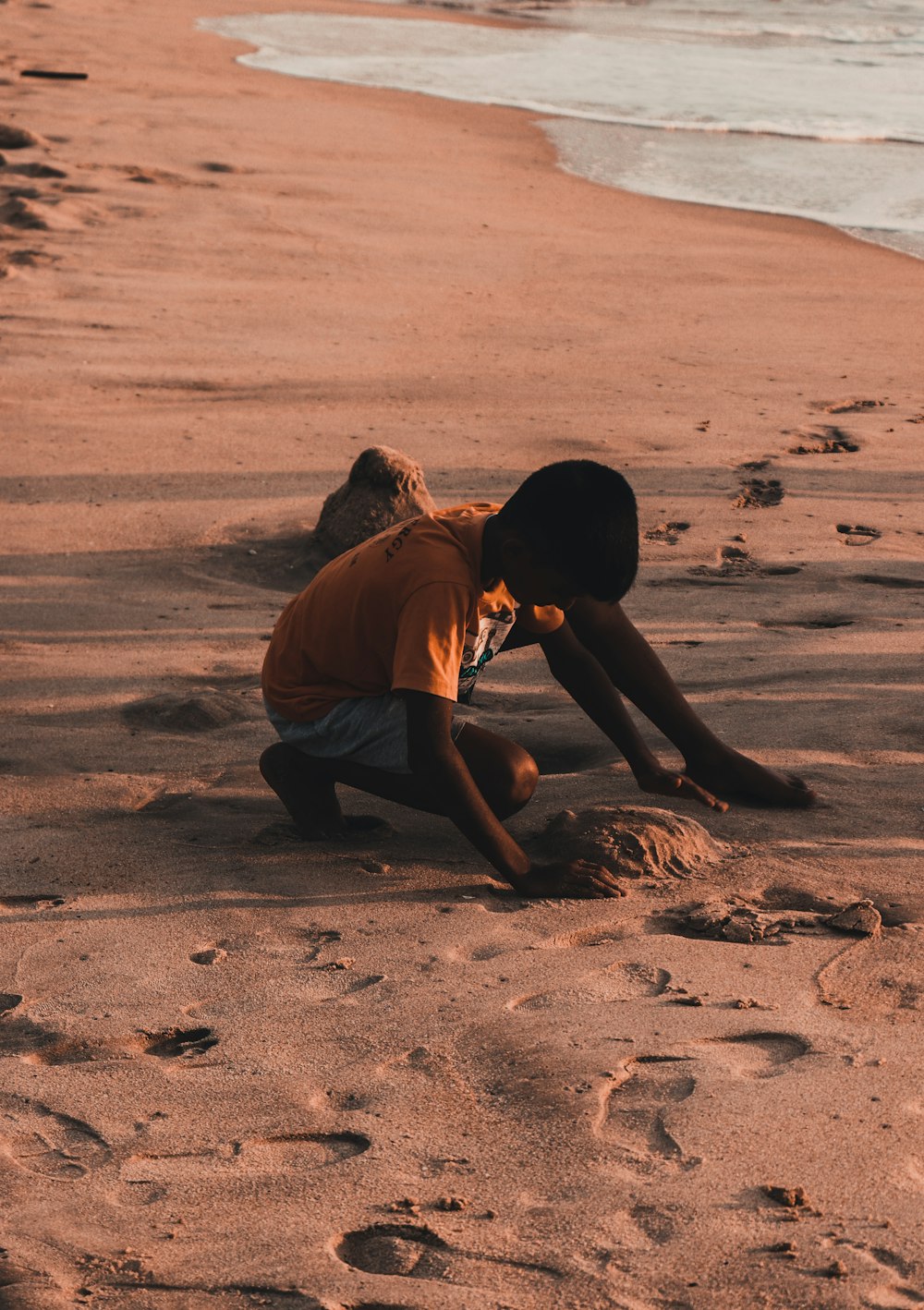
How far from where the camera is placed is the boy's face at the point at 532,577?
2730 mm

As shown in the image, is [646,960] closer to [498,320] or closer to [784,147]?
[498,320]

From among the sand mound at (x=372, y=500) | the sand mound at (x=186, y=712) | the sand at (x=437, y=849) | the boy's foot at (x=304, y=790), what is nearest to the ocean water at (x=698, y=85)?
the sand at (x=437, y=849)

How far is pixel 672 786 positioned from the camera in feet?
10.5

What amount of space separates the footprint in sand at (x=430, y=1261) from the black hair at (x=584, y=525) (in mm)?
1205

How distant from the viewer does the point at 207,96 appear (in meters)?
13.0

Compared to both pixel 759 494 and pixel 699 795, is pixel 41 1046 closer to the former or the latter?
pixel 699 795

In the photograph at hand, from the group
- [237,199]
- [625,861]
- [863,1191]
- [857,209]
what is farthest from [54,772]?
[857,209]

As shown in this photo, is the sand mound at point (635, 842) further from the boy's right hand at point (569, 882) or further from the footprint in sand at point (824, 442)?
the footprint in sand at point (824, 442)

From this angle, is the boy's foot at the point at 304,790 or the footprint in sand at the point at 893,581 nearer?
the boy's foot at the point at 304,790

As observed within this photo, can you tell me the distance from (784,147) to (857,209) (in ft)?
9.75

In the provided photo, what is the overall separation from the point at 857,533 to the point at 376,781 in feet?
8.59

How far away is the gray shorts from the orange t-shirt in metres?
0.03

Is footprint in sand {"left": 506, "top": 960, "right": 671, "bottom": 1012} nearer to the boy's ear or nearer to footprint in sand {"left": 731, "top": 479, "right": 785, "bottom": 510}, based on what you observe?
the boy's ear

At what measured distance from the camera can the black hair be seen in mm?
2656
